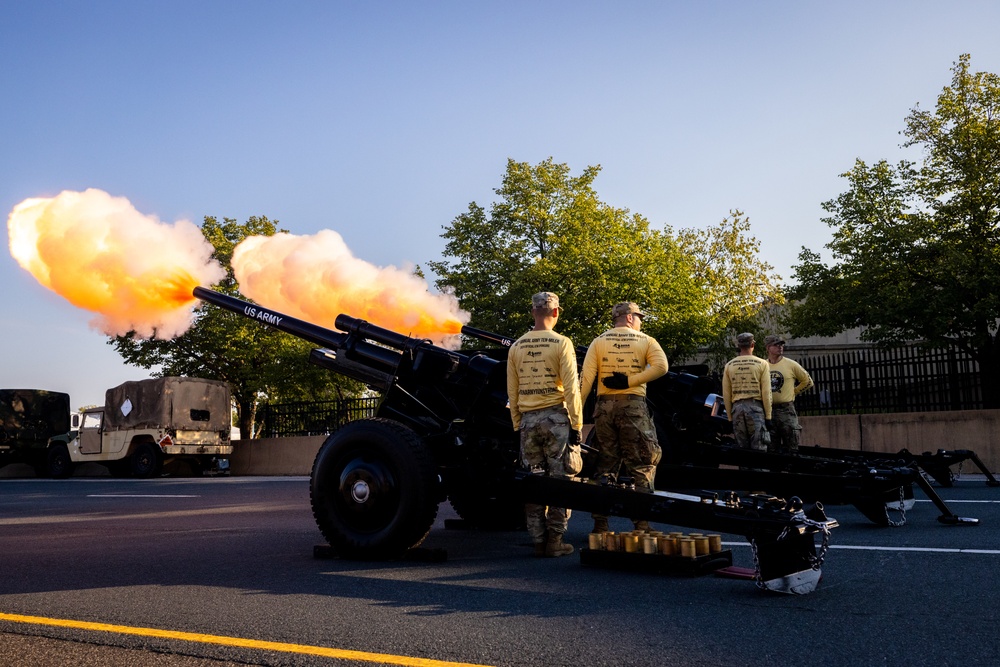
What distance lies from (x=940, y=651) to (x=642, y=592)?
1714 millimetres

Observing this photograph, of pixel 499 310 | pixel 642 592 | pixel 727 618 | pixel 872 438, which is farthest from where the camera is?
pixel 499 310

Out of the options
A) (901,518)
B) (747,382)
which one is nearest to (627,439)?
(901,518)

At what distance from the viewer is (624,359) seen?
7.17 meters

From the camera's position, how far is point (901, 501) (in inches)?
304

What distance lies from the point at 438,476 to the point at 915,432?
11.9m

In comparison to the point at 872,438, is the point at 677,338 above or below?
above

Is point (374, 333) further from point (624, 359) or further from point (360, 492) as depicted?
point (624, 359)

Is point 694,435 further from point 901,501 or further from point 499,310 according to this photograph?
point 499,310

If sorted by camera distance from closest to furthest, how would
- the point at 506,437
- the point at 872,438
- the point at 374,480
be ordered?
the point at 374,480 → the point at 506,437 → the point at 872,438

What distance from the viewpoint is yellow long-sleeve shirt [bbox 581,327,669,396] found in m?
7.11

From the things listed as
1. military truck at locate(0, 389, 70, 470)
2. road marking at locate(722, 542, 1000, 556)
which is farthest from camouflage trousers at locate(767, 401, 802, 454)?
military truck at locate(0, 389, 70, 470)

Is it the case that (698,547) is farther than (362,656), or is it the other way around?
(698,547)

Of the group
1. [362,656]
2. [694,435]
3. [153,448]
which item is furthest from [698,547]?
[153,448]

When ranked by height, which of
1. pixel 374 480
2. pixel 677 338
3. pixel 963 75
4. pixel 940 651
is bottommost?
pixel 940 651
